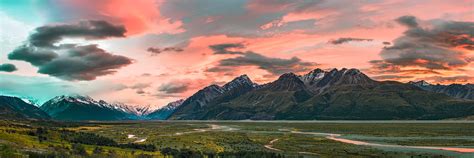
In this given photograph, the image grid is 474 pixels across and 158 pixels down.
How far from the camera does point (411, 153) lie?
94.5 m

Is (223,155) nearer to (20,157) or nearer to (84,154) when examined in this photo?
(84,154)

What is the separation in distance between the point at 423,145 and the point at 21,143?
322 ft

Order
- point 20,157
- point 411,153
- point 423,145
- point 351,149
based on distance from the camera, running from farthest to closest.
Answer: point 423,145 → point 351,149 → point 411,153 → point 20,157

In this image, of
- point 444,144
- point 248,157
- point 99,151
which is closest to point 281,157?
point 248,157

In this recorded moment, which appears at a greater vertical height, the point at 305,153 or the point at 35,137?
the point at 35,137

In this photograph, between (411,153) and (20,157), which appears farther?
(411,153)

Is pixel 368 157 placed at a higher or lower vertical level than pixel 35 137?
lower

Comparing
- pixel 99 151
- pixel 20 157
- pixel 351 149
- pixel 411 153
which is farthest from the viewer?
pixel 351 149

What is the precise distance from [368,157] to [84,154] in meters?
57.2

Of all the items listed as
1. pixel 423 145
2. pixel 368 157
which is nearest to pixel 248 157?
pixel 368 157

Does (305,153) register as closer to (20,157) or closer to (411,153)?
(411,153)

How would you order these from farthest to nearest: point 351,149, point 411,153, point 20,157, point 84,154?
point 351,149 < point 411,153 < point 84,154 < point 20,157

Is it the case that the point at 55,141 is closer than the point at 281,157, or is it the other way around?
the point at 281,157

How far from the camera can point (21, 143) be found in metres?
82.6
